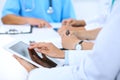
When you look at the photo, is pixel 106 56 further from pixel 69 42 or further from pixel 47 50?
pixel 69 42

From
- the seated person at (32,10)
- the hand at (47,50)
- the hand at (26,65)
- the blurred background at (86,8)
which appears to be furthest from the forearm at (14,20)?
the blurred background at (86,8)

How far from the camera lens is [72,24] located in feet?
4.99

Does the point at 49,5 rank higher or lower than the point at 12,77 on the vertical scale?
higher

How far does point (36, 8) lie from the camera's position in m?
1.73

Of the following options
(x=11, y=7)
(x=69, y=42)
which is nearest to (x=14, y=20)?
(x=11, y=7)

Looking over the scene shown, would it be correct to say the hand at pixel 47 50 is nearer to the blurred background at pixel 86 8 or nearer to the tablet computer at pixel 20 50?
the tablet computer at pixel 20 50

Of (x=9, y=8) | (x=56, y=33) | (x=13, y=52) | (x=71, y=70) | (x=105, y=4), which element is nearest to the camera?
(x=71, y=70)

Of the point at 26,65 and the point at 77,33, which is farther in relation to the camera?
the point at 77,33

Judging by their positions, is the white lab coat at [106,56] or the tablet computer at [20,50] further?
the tablet computer at [20,50]

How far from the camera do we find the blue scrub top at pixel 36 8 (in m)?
1.72

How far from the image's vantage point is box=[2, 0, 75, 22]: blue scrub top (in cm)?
172

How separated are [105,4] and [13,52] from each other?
1680 mm

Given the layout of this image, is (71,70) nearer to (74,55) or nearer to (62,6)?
(74,55)

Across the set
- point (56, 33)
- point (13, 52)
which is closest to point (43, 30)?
point (56, 33)
